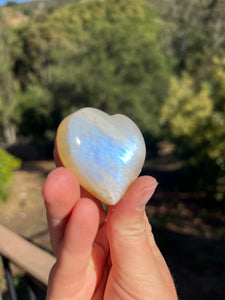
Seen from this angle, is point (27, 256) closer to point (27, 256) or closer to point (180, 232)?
point (27, 256)

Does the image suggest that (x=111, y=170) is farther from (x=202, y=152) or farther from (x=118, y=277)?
(x=202, y=152)

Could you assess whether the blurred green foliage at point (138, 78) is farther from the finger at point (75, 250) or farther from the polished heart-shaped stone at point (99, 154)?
the finger at point (75, 250)

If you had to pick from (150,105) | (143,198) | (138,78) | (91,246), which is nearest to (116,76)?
(138,78)

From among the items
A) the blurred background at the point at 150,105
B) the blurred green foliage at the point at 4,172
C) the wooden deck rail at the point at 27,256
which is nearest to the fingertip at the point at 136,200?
the wooden deck rail at the point at 27,256

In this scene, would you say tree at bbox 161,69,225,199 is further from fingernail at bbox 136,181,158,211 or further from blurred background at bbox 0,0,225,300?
fingernail at bbox 136,181,158,211

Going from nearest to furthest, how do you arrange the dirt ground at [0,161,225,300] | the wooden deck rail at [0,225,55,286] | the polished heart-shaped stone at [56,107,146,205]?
the polished heart-shaped stone at [56,107,146,205]
the wooden deck rail at [0,225,55,286]
the dirt ground at [0,161,225,300]

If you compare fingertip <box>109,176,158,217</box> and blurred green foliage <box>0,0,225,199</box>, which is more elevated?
fingertip <box>109,176,158,217</box>

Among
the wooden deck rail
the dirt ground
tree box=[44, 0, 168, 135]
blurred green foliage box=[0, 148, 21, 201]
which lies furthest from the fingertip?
tree box=[44, 0, 168, 135]
